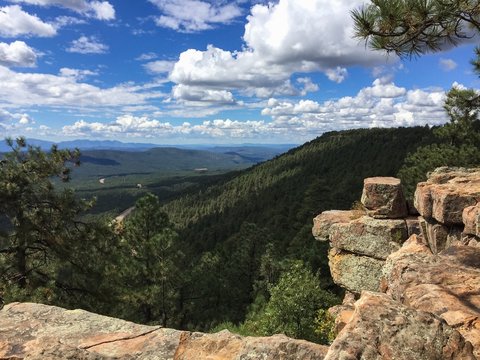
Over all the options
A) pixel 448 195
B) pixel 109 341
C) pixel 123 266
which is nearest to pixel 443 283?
pixel 448 195

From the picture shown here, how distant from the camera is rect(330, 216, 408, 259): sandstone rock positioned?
26.1 m

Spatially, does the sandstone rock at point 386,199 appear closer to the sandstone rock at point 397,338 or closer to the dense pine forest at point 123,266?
the dense pine forest at point 123,266

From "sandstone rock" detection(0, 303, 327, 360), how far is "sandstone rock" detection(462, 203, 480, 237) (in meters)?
11.8

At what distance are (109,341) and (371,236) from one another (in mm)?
21742

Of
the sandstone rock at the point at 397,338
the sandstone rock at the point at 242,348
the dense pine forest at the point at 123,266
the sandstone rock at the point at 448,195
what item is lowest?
the dense pine forest at the point at 123,266

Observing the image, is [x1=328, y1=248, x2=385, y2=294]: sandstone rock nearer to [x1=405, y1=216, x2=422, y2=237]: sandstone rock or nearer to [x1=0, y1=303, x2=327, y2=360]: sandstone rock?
[x1=405, y1=216, x2=422, y2=237]: sandstone rock

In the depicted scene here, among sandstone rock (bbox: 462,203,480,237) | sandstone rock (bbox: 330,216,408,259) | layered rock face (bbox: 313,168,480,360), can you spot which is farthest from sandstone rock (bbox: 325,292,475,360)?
sandstone rock (bbox: 330,216,408,259)

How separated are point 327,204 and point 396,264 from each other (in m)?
74.6

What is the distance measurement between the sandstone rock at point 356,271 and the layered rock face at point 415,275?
7 centimetres

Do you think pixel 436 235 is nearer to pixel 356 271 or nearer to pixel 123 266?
pixel 356 271

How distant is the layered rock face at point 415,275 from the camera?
20.5 ft

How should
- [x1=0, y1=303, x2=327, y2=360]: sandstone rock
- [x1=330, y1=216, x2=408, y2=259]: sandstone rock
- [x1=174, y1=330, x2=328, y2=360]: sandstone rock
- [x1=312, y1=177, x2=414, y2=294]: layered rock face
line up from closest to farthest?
[x1=174, y1=330, x2=328, y2=360]: sandstone rock
[x1=0, y1=303, x2=327, y2=360]: sandstone rock
[x1=330, y1=216, x2=408, y2=259]: sandstone rock
[x1=312, y1=177, x2=414, y2=294]: layered rock face

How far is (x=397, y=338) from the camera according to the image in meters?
6.27

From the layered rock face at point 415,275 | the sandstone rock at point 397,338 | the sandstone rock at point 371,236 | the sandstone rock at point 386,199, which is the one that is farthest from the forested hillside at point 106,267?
the sandstone rock at point 397,338
